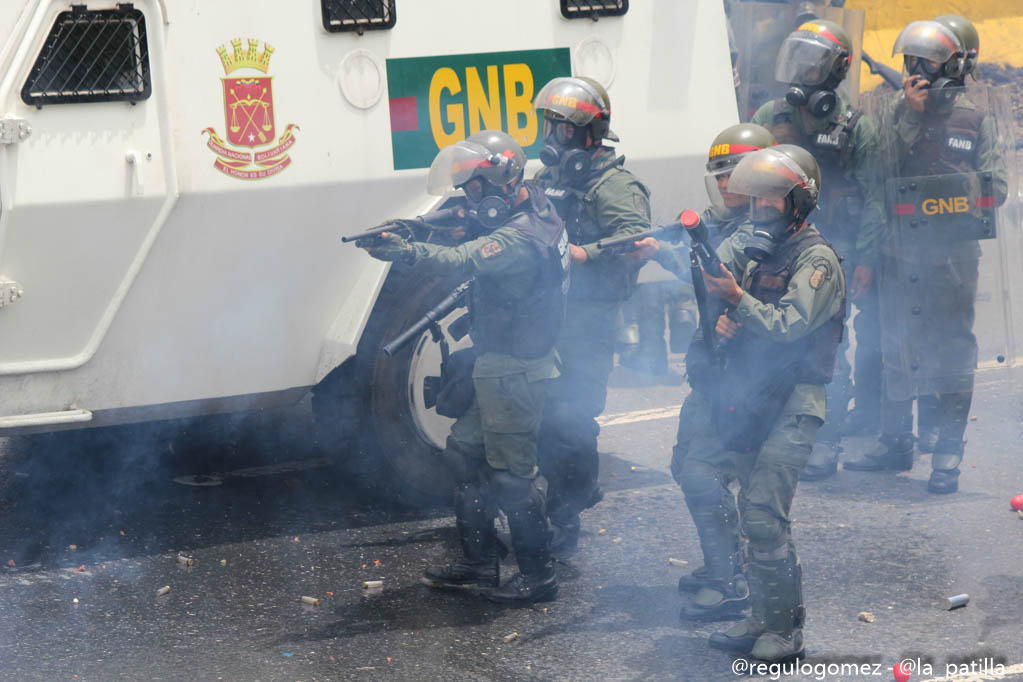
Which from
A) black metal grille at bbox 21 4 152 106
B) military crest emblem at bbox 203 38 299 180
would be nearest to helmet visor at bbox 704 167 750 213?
military crest emblem at bbox 203 38 299 180

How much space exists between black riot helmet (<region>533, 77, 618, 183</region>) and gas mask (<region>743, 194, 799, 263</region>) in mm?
1267

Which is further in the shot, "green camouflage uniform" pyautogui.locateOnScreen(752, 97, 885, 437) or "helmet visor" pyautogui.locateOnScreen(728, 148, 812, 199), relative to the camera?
"green camouflage uniform" pyautogui.locateOnScreen(752, 97, 885, 437)

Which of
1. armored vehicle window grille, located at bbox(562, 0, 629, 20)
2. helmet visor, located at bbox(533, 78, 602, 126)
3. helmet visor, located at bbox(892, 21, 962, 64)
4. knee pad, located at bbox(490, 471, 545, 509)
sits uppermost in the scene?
armored vehicle window grille, located at bbox(562, 0, 629, 20)

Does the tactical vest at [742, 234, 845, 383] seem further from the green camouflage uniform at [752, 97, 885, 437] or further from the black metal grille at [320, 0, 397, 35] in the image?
the black metal grille at [320, 0, 397, 35]

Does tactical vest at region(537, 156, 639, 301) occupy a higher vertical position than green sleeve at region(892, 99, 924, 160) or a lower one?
lower

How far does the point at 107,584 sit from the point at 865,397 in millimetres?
4022

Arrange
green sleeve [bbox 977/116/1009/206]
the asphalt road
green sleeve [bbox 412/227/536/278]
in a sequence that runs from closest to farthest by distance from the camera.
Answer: the asphalt road → green sleeve [bbox 412/227/536/278] → green sleeve [bbox 977/116/1009/206]

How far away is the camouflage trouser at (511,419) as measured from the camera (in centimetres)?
515

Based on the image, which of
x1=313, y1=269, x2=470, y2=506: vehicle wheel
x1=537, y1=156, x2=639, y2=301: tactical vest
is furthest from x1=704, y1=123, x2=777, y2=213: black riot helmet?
x1=313, y1=269, x2=470, y2=506: vehicle wheel

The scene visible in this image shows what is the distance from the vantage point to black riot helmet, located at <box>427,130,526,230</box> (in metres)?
5.07

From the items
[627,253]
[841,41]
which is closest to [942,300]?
[841,41]

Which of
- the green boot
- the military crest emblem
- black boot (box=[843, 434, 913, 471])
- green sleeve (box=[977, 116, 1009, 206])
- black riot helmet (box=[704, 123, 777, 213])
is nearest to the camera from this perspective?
the green boot

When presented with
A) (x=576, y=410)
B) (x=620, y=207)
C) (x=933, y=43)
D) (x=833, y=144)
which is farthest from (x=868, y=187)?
(x=576, y=410)

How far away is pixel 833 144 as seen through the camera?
649 centimetres
